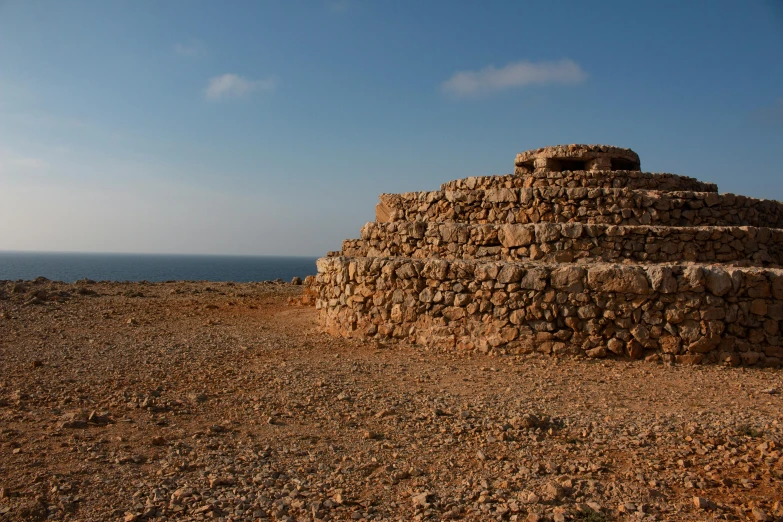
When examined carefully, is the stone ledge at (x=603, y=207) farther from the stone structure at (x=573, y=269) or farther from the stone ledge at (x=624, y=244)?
the stone ledge at (x=624, y=244)

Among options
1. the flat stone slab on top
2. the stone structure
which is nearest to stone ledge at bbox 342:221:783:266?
the stone structure

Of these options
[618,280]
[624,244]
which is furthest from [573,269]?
[624,244]

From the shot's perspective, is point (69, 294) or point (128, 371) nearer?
point (128, 371)

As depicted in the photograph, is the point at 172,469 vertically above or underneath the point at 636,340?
underneath

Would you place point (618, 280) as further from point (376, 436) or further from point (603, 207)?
point (376, 436)

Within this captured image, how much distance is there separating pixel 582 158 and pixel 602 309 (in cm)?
588

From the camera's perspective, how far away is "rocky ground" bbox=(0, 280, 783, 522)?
3672 millimetres

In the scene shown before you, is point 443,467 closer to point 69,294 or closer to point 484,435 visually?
point 484,435

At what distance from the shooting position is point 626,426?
5.04 meters

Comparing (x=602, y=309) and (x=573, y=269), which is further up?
(x=573, y=269)

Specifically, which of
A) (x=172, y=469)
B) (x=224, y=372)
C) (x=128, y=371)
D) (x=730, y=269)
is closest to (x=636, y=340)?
(x=730, y=269)

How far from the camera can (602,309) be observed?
7.76 m

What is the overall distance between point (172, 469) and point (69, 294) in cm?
1352

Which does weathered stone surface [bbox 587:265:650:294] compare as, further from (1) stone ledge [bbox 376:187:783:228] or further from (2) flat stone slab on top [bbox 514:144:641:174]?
(2) flat stone slab on top [bbox 514:144:641:174]
